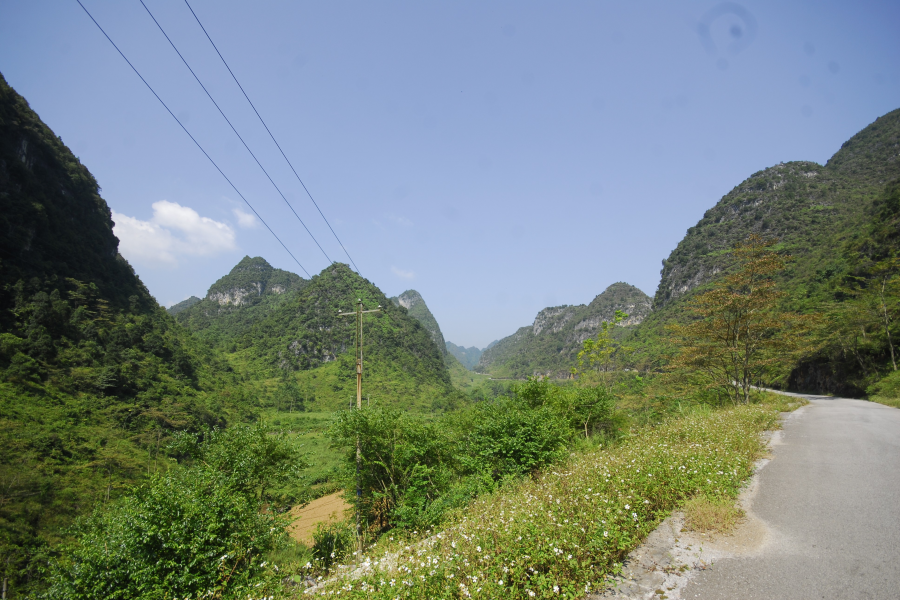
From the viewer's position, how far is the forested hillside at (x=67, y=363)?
901 inches

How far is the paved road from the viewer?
3.15 metres

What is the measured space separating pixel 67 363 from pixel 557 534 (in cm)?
5365

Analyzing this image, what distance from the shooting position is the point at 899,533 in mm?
3807

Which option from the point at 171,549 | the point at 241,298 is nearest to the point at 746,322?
the point at 171,549

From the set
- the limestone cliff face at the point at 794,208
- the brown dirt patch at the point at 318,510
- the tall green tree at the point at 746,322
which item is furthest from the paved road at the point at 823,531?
the limestone cliff face at the point at 794,208

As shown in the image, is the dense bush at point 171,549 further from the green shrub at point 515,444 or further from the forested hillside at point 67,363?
the forested hillside at point 67,363

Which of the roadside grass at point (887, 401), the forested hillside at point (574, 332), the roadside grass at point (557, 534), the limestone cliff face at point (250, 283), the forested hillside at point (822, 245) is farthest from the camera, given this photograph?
the limestone cliff face at point (250, 283)


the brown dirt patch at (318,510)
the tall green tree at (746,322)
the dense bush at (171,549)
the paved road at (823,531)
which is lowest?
the brown dirt patch at (318,510)

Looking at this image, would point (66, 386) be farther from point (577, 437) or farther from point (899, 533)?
point (899, 533)

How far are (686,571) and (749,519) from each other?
156 cm

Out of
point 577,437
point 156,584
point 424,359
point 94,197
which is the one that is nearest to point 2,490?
point 156,584

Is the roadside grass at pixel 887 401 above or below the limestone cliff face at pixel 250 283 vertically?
below

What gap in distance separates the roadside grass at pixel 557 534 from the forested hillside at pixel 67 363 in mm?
19907

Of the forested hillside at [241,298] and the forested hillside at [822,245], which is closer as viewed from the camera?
the forested hillside at [822,245]
